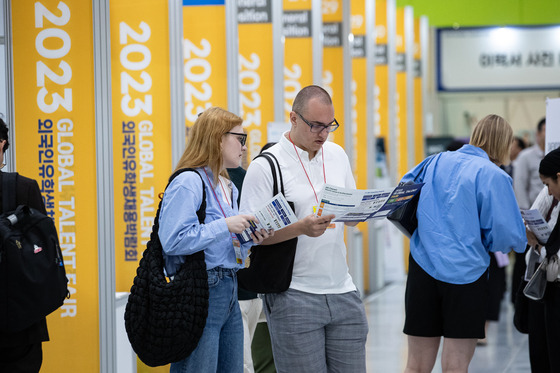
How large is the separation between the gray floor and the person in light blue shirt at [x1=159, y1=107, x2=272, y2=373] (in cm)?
324

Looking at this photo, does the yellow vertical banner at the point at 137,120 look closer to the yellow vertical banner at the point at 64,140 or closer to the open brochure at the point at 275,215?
the yellow vertical banner at the point at 64,140

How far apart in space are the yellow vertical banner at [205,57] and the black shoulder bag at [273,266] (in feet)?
8.88

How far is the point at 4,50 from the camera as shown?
4043 mm

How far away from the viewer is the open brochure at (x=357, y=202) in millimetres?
2971

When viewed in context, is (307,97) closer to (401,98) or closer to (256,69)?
(256,69)

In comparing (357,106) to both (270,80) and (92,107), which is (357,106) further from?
(92,107)

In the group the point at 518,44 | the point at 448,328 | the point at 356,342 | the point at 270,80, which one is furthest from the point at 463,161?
the point at 518,44

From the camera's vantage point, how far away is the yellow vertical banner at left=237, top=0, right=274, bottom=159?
23.7 feet

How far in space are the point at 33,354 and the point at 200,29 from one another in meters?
3.28

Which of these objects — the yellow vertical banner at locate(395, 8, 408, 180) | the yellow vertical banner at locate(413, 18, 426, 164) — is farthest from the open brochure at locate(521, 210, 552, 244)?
the yellow vertical banner at locate(413, 18, 426, 164)

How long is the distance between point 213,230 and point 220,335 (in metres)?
0.45

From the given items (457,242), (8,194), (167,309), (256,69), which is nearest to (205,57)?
(256,69)

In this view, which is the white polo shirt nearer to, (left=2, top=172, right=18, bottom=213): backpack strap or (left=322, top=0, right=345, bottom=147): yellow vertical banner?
(left=2, top=172, right=18, bottom=213): backpack strap

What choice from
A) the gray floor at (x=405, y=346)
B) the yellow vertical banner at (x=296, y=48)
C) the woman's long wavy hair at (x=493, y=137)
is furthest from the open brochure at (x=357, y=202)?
the yellow vertical banner at (x=296, y=48)
